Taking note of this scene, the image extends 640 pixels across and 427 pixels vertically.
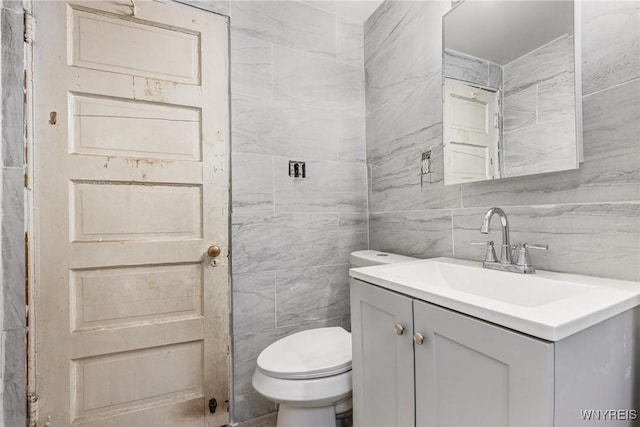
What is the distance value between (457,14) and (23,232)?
1.91m

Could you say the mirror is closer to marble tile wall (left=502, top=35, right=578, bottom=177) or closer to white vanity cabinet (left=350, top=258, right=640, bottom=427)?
marble tile wall (left=502, top=35, right=578, bottom=177)

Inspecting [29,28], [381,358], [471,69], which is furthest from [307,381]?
[29,28]

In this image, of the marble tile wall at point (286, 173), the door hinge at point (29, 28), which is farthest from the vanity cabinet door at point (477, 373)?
the door hinge at point (29, 28)

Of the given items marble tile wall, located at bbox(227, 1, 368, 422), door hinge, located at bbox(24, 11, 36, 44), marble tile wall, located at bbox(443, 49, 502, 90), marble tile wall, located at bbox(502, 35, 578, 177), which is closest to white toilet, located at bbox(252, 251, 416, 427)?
marble tile wall, located at bbox(227, 1, 368, 422)

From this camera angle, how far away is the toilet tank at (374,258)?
1446mm

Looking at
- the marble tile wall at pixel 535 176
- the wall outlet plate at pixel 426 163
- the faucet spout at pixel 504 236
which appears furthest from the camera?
the wall outlet plate at pixel 426 163

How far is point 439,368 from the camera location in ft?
2.48

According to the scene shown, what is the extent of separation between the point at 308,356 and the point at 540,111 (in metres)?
1.20

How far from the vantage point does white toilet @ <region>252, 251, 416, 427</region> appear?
112 cm

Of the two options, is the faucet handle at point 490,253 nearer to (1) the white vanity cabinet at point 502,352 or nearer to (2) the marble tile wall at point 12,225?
(1) the white vanity cabinet at point 502,352

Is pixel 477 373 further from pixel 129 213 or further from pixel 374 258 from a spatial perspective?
pixel 129 213

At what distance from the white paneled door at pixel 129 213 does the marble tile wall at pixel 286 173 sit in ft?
0.30

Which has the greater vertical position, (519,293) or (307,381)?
(519,293)

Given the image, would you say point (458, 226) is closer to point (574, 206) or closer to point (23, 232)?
point (574, 206)
